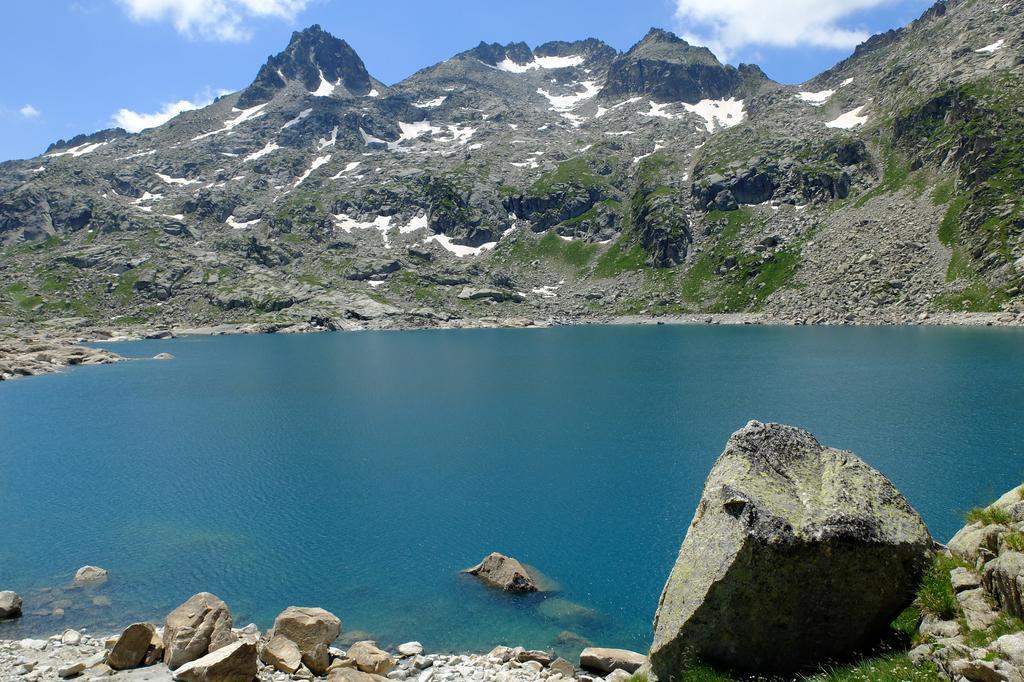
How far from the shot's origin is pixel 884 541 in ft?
46.4

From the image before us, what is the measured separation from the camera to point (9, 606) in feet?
84.8

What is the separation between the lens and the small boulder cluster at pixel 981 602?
9.84m

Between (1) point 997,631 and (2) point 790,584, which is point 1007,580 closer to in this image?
(1) point 997,631

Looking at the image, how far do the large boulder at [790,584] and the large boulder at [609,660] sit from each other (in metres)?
6.56

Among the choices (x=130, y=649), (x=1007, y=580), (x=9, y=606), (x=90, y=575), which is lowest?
(x=90, y=575)

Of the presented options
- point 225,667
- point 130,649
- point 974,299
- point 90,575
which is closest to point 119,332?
point 90,575

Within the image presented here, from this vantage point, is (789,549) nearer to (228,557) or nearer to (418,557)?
(418,557)

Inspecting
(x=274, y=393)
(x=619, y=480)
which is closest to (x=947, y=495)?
(x=619, y=480)

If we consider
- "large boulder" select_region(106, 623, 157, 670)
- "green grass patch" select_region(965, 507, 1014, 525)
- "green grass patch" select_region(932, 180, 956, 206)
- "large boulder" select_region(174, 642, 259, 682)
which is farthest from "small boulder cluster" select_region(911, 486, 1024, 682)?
"green grass patch" select_region(932, 180, 956, 206)

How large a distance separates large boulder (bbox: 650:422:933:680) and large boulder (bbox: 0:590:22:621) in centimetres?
2752

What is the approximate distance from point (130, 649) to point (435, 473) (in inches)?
1066

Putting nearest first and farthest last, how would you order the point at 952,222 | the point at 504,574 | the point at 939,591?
the point at 939,591 → the point at 504,574 → the point at 952,222

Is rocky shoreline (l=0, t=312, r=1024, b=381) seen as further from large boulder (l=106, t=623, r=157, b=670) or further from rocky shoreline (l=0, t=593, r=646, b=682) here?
large boulder (l=106, t=623, r=157, b=670)

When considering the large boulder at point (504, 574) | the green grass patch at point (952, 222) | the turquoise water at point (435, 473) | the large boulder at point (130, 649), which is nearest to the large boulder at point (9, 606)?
the turquoise water at point (435, 473)
